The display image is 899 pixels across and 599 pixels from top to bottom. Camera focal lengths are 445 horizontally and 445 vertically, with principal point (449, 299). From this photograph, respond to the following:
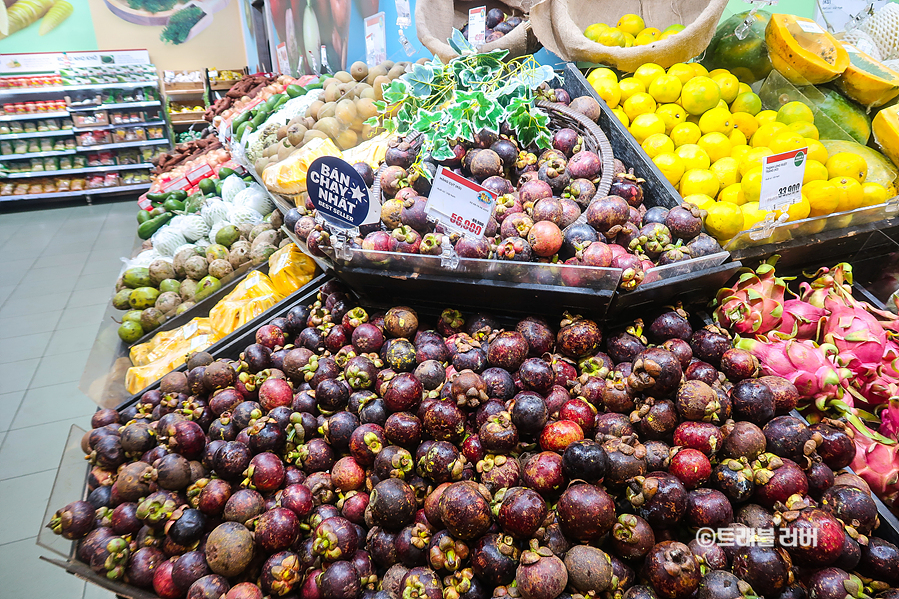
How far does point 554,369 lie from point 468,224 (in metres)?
0.54

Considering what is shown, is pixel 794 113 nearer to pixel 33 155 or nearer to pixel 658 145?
pixel 658 145

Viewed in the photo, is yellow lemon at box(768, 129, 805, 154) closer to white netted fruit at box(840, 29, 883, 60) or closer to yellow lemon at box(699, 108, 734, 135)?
yellow lemon at box(699, 108, 734, 135)

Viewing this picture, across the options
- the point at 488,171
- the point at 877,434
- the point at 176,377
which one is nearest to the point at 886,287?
the point at 877,434

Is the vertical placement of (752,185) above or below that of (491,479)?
above

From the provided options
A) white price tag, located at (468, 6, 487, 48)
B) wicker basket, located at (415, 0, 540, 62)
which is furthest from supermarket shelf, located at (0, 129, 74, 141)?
white price tag, located at (468, 6, 487, 48)

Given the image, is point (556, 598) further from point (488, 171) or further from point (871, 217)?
point (871, 217)

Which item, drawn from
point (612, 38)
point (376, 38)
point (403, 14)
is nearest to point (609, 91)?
point (612, 38)

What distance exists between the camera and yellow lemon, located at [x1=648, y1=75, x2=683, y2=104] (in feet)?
7.06

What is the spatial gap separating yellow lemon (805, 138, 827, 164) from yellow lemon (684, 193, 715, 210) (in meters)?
0.49

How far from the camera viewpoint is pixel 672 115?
6.98ft

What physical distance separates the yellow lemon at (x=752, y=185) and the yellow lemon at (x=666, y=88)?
623 mm

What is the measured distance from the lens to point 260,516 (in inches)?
44.6

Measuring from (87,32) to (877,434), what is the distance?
504 inches

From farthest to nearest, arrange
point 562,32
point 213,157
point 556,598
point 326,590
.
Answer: point 213,157
point 562,32
point 326,590
point 556,598
